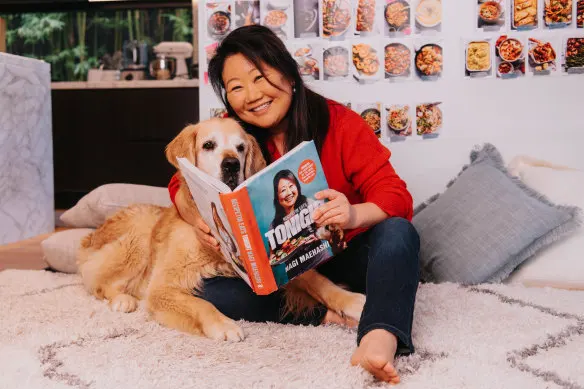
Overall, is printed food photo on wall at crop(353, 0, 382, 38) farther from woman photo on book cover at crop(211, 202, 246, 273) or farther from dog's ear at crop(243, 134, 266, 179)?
woman photo on book cover at crop(211, 202, 246, 273)

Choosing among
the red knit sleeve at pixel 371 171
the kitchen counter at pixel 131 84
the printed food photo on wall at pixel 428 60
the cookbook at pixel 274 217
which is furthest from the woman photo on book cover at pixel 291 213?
the kitchen counter at pixel 131 84

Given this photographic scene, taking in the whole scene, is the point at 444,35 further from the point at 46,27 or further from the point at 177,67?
the point at 46,27

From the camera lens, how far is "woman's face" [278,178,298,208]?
114cm

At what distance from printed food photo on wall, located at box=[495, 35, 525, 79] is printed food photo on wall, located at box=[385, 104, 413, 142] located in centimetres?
40

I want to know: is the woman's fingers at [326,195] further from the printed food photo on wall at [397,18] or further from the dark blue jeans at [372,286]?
the printed food photo on wall at [397,18]

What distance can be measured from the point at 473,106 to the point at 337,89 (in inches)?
22.4

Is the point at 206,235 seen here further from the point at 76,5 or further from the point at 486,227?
the point at 76,5

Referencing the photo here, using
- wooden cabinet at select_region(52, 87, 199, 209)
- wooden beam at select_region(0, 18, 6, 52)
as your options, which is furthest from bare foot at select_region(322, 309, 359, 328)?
wooden beam at select_region(0, 18, 6, 52)

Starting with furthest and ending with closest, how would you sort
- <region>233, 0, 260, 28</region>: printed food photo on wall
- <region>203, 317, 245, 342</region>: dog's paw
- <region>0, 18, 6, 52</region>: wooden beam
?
<region>0, 18, 6, 52</region>: wooden beam < <region>233, 0, 260, 28</region>: printed food photo on wall < <region>203, 317, 245, 342</region>: dog's paw

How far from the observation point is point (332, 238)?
1237 millimetres

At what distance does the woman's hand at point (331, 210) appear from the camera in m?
1.19

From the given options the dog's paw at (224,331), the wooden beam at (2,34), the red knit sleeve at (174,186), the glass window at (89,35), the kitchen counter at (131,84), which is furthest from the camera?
the wooden beam at (2,34)

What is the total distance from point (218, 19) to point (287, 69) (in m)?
0.95

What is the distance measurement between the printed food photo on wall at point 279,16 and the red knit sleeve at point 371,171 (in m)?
0.86
